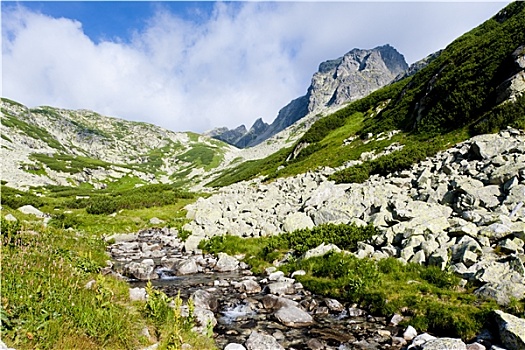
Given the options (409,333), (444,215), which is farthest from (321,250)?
(409,333)

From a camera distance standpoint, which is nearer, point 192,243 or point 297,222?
point 297,222

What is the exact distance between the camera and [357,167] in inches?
1276

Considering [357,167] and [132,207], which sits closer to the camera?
[357,167]

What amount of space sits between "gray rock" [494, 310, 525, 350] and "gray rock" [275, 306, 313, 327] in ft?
17.1

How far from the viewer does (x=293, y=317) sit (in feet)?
35.8

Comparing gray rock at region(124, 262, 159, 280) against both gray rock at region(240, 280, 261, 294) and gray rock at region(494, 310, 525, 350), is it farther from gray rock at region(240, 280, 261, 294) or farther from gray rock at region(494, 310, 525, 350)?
gray rock at region(494, 310, 525, 350)

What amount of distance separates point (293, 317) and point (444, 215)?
31.5 feet

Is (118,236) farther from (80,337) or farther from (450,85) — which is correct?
(450,85)

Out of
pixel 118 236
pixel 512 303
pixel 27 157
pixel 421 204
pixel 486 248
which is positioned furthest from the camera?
pixel 27 157

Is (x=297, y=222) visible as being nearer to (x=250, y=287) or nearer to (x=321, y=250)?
(x=321, y=250)

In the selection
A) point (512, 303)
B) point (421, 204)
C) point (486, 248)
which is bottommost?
point (512, 303)

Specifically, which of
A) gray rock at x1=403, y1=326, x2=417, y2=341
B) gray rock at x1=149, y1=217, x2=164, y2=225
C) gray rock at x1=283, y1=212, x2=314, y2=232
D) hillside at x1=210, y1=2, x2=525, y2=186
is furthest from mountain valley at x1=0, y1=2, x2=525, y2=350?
gray rock at x1=149, y1=217, x2=164, y2=225

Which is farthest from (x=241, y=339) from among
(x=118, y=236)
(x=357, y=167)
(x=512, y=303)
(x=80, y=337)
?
(x=357, y=167)

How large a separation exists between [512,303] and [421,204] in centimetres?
808
